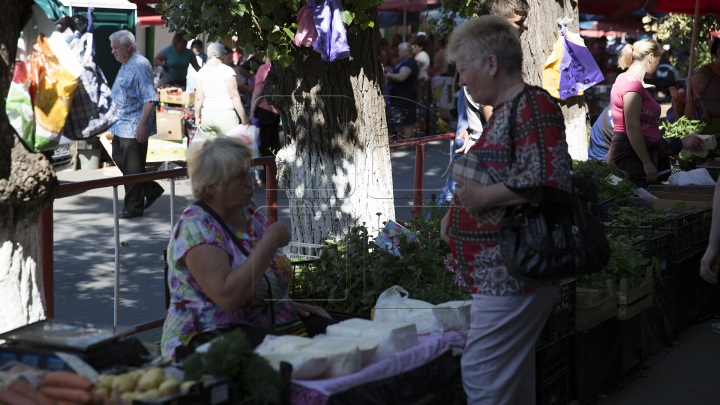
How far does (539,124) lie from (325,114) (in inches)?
104

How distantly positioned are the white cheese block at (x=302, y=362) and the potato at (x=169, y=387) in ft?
1.18

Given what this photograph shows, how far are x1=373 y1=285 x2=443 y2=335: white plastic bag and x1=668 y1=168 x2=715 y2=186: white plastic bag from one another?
3.95 m

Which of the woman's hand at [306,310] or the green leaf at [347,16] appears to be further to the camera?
the green leaf at [347,16]

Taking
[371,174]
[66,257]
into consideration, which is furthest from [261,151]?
[371,174]

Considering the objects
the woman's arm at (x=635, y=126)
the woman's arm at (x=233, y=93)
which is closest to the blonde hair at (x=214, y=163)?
the woman's arm at (x=635, y=126)

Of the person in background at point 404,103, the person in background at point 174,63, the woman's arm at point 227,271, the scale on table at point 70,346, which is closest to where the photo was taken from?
the scale on table at point 70,346

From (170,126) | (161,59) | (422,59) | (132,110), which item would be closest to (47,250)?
(132,110)

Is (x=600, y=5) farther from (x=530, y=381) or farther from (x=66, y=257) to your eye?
(x=530, y=381)

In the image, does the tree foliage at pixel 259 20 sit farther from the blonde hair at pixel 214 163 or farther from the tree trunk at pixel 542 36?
the tree trunk at pixel 542 36

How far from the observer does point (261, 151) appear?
8.92m

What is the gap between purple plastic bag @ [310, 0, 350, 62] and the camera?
13.6 feet

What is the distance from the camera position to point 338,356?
2346mm

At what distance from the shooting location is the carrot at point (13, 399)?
1889mm

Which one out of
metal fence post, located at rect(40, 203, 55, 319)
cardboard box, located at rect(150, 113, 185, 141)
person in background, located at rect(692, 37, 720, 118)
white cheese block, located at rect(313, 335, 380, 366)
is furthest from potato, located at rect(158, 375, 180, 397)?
cardboard box, located at rect(150, 113, 185, 141)
